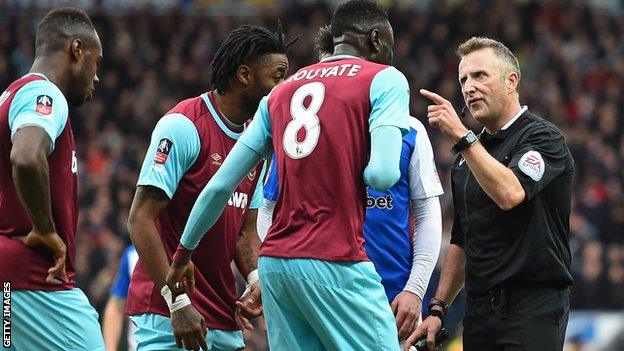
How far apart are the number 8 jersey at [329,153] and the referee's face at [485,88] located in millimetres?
1030

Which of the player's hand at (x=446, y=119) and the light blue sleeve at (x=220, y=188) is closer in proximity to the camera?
the light blue sleeve at (x=220, y=188)

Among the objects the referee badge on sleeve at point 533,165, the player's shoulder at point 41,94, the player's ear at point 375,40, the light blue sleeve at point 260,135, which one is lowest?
the referee badge on sleeve at point 533,165

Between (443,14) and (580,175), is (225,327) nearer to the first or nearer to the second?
(580,175)

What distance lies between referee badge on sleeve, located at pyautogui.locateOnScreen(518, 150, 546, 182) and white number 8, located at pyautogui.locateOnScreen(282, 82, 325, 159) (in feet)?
3.90

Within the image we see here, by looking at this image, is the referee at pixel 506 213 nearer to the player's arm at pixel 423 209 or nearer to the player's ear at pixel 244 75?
the player's arm at pixel 423 209

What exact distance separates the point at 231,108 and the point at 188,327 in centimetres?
124

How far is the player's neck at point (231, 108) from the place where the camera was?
6.31 m

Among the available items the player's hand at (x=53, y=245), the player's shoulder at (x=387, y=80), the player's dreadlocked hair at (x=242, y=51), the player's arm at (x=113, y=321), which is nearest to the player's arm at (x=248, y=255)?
the player's dreadlocked hair at (x=242, y=51)

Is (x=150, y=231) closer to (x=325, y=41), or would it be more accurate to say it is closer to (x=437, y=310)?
(x=325, y=41)

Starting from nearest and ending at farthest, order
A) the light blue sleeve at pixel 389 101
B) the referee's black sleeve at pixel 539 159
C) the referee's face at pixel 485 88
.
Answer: the light blue sleeve at pixel 389 101 → the referee's black sleeve at pixel 539 159 → the referee's face at pixel 485 88

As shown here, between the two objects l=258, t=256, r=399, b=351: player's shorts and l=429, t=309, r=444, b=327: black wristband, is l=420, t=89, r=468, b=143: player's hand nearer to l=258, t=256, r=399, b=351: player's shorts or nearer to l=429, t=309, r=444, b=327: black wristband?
l=258, t=256, r=399, b=351: player's shorts

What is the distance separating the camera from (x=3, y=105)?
589 cm

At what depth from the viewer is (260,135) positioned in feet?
18.1

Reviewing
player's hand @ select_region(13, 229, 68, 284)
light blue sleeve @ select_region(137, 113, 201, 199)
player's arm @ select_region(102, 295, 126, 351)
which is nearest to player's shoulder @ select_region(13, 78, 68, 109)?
light blue sleeve @ select_region(137, 113, 201, 199)
